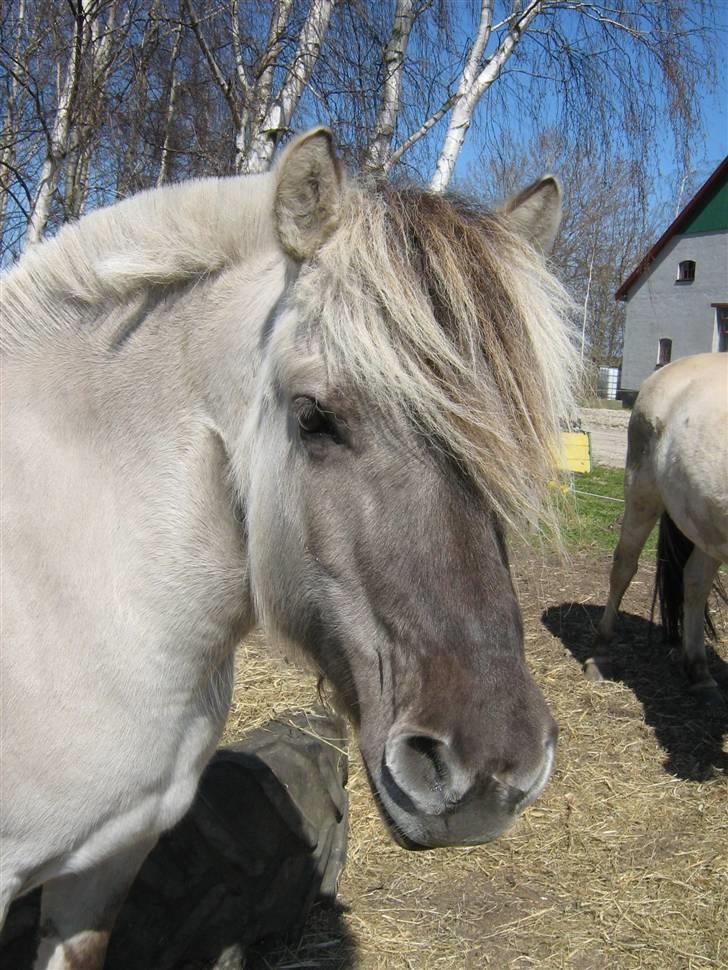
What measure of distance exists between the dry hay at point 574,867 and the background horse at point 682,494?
598 mm

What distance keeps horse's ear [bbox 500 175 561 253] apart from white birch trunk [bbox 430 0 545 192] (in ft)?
15.1

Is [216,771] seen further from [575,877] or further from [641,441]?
[641,441]

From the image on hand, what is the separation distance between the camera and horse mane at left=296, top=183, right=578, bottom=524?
1363 mm

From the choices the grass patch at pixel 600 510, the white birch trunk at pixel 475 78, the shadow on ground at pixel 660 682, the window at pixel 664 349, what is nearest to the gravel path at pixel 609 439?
the grass patch at pixel 600 510

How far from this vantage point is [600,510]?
9367 mm

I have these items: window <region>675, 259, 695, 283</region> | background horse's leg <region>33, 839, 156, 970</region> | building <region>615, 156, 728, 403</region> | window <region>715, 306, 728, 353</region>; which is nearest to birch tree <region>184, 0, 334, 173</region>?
background horse's leg <region>33, 839, 156, 970</region>

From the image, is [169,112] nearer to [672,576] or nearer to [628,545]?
[628,545]

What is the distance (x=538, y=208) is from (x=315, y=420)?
0.80 meters

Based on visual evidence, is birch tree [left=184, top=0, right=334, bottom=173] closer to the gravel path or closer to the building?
the gravel path

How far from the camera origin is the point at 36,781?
1.46m

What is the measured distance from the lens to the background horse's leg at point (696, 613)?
4980 millimetres

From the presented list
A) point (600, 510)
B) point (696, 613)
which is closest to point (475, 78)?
point (696, 613)

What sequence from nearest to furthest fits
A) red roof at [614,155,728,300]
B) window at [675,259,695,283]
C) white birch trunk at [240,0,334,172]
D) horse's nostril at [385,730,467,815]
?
horse's nostril at [385,730,467,815]
white birch trunk at [240,0,334,172]
red roof at [614,155,728,300]
window at [675,259,695,283]

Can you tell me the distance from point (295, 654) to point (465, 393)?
70 cm
